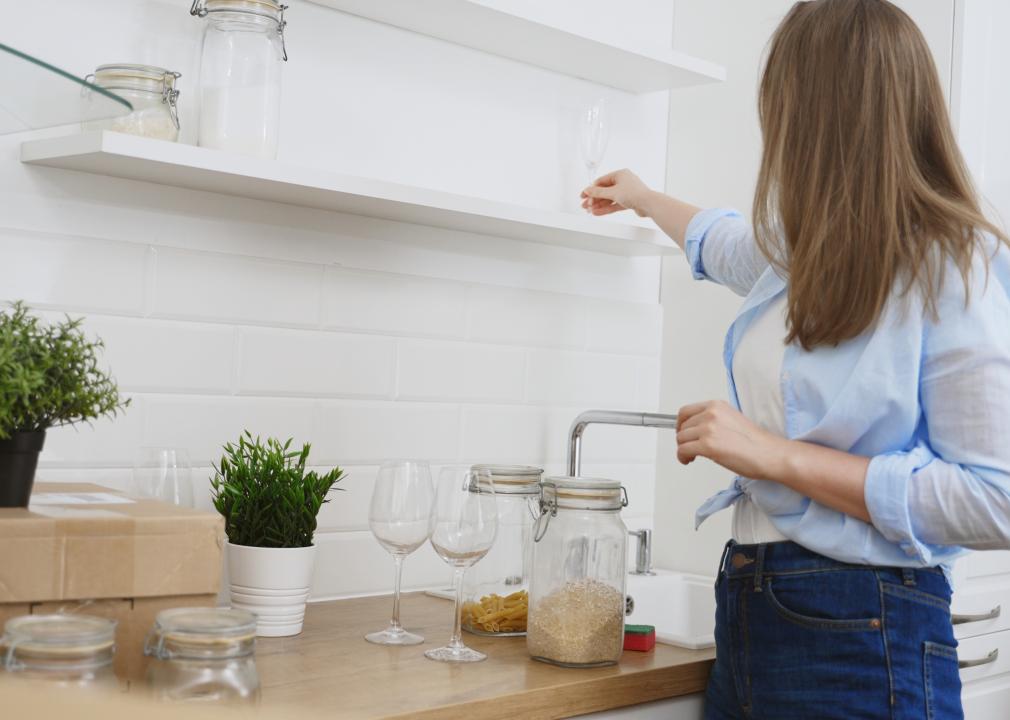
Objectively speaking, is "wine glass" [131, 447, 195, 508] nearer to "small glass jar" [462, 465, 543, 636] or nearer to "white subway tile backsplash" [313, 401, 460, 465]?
"white subway tile backsplash" [313, 401, 460, 465]

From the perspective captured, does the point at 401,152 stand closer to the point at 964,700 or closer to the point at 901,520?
the point at 901,520

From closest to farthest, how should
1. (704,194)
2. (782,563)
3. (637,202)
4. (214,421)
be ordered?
1. (782,563)
2. (214,421)
3. (637,202)
4. (704,194)

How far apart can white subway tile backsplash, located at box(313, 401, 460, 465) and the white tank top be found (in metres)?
0.67

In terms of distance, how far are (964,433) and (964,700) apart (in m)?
1.02

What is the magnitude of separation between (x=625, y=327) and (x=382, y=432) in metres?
0.64

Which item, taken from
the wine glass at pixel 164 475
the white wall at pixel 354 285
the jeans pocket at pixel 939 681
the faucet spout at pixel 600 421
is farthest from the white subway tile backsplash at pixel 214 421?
the jeans pocket at pixel 939 681

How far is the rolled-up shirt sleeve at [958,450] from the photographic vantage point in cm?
120

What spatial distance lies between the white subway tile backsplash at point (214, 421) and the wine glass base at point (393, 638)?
38cm

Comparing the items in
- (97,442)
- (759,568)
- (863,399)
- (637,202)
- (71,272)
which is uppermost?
(637,202)

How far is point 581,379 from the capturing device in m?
2.20

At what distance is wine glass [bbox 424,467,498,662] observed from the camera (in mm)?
1453

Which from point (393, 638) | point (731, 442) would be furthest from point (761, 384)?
point (393, 638)

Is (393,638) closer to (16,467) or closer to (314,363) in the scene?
(314,363)

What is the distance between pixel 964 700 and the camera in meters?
2.01
